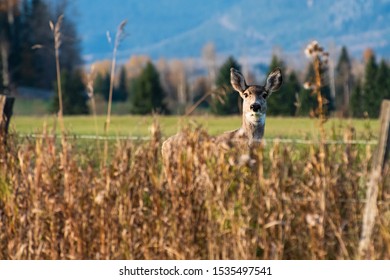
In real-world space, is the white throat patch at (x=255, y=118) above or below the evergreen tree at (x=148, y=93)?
above

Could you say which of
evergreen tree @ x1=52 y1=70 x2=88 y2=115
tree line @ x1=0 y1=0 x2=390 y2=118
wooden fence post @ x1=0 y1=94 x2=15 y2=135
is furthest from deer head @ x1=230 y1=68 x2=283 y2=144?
evergreen tree @ x1=52 y1=70 x2=88 y2=115

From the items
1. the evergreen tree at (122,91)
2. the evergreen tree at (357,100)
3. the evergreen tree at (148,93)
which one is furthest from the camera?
the evergreen tree at (122,91)

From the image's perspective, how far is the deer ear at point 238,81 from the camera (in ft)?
36.6

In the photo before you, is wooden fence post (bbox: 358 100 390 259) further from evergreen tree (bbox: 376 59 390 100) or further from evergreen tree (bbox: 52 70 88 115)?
evergreen tree (bbox: 52 70 88 115)

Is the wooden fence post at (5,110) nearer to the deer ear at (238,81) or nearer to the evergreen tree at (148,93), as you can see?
the deer ear at (238,81)

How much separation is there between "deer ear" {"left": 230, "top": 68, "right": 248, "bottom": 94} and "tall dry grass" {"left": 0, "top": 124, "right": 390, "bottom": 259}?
1437 mm

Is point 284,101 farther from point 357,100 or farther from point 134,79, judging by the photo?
point 134,79

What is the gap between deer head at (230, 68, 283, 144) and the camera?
1102 centimetres

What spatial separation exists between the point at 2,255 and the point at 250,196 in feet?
7.85

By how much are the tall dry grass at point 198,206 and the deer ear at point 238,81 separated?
1437 mm

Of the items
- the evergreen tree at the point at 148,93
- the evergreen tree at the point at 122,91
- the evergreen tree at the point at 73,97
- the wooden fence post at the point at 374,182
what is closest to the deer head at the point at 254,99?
the wooden fence post at the point at 374,182

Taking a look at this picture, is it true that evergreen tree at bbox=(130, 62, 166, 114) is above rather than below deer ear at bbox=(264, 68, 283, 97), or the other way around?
below
